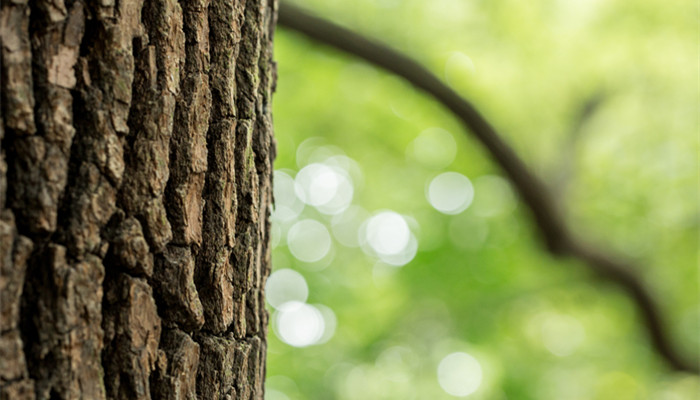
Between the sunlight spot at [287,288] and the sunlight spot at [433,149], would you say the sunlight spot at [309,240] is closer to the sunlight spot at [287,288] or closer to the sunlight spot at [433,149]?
the sunlight spot at [287,288]

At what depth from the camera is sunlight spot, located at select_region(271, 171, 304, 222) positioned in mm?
11531

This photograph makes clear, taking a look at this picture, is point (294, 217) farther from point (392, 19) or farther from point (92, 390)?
point (92, 390)

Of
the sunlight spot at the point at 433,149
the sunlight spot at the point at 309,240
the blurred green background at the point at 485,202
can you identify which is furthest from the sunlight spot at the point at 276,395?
the sunlight spot at the point at 433,149

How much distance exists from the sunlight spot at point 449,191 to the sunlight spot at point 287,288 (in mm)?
2375

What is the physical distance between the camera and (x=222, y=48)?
1.08 metres

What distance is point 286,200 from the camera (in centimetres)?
1198

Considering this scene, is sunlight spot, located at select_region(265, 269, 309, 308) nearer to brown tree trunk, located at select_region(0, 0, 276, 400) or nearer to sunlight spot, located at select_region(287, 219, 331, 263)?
sunlight spot, located at select_region(287, 219, 331, 263)

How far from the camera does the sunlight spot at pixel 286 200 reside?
11531mm

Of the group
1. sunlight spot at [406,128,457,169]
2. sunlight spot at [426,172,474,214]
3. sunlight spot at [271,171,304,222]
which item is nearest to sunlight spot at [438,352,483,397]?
sunlight spot at [426,172,474,214]

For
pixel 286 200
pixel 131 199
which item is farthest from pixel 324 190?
pixel 131 199

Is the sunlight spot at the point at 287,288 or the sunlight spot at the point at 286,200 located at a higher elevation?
the sunlight spot at the point at 286,200

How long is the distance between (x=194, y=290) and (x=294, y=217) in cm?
1129

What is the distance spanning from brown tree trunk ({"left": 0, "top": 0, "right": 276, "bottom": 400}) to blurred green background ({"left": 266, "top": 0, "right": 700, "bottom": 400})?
601cm

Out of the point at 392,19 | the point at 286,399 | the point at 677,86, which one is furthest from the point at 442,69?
the point at 286,399
